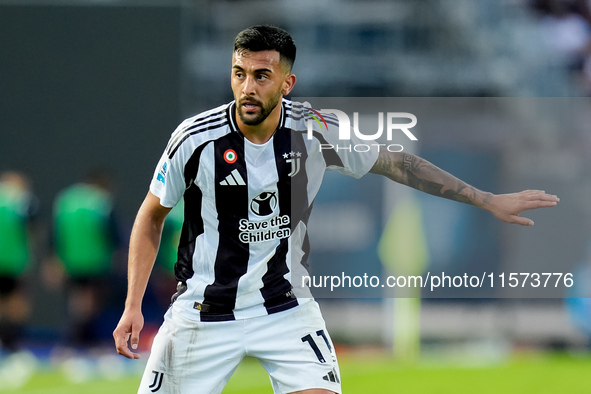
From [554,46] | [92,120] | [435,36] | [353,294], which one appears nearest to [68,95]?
[92,120]

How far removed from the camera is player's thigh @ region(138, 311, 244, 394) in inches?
181

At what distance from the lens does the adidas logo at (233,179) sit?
4594 millimetres

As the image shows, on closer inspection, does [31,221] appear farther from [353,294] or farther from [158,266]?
[353,294]

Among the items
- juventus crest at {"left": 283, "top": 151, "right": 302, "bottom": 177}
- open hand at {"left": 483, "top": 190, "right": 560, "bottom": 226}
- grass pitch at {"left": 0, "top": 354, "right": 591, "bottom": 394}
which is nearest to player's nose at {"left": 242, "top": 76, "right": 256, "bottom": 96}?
juventus crest at {"left": 283, "top": 151, "right": 302, "bottom": 177}

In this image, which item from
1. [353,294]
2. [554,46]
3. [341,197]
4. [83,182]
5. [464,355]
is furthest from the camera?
[554,46]

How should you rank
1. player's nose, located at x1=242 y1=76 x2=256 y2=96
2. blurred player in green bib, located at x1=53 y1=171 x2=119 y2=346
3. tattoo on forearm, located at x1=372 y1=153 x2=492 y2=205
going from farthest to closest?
blurred player in green bib, located at x1=53 y1=171 x2=119 y2=346, tattoo on forearm, located at x1=372 y1=153 x2=492 y2=205, player's nose, located at x1=242 y1=76 x2=256 y2=96

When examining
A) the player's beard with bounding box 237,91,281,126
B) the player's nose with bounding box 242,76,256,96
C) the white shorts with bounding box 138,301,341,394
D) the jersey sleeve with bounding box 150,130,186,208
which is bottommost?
the white shorts with bounding box 138,301,341,394

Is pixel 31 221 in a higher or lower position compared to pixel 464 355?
higher

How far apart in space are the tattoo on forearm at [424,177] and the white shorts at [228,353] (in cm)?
86

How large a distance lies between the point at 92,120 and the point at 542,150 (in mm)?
6815

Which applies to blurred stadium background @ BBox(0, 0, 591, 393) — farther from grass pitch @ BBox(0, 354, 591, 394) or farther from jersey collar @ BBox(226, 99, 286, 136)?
jersey collar @ BBox(226, 99, 286, 136)

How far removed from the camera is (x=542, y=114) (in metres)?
15.5

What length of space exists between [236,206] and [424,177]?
3.05ft

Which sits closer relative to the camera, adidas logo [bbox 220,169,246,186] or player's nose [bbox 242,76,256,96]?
player's nose [bbox 242,76,256,96]
